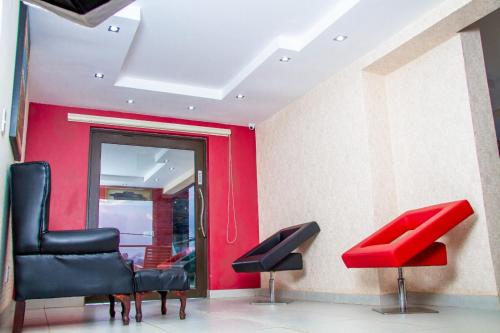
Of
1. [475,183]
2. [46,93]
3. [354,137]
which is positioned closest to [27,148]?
[46,93]

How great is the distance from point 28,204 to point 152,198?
3.02 metres

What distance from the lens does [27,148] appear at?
5266mm

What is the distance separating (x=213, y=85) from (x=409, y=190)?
2.59 metres

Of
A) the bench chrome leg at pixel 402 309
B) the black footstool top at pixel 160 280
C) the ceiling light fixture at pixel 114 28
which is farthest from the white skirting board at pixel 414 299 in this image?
the ceiling light fixture at pixel 114 28

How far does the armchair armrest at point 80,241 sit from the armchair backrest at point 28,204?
66 mm

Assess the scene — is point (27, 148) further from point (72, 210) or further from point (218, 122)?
point (218, 122)

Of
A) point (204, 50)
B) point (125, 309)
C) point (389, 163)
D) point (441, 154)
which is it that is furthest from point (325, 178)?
point (125, 309)

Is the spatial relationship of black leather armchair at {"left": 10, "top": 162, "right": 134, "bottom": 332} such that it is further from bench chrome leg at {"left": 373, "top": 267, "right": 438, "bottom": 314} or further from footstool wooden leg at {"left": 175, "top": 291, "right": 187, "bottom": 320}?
bench chrome leg at {"left": 373, "top": 267, "right": 438, "bottom": 314}

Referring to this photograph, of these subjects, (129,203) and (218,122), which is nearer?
(129,203)

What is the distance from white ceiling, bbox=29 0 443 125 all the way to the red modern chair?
66.2 inches

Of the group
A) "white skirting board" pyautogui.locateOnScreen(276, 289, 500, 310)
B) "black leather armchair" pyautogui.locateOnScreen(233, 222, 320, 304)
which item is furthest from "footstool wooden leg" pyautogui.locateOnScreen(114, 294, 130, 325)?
"white skirting board" pyautogui.locateOnScreen(276, 289, 500, 310)

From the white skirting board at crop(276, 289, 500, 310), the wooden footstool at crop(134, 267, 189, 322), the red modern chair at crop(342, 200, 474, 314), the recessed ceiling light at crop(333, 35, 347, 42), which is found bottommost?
the white skirting board at crop(276, 289, 500, 310)

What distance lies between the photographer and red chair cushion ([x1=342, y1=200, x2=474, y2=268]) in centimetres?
309

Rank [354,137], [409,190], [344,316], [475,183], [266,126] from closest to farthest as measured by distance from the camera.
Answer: [344,316] → [475,183] → [409,190] → [354,137] → [266,126]
